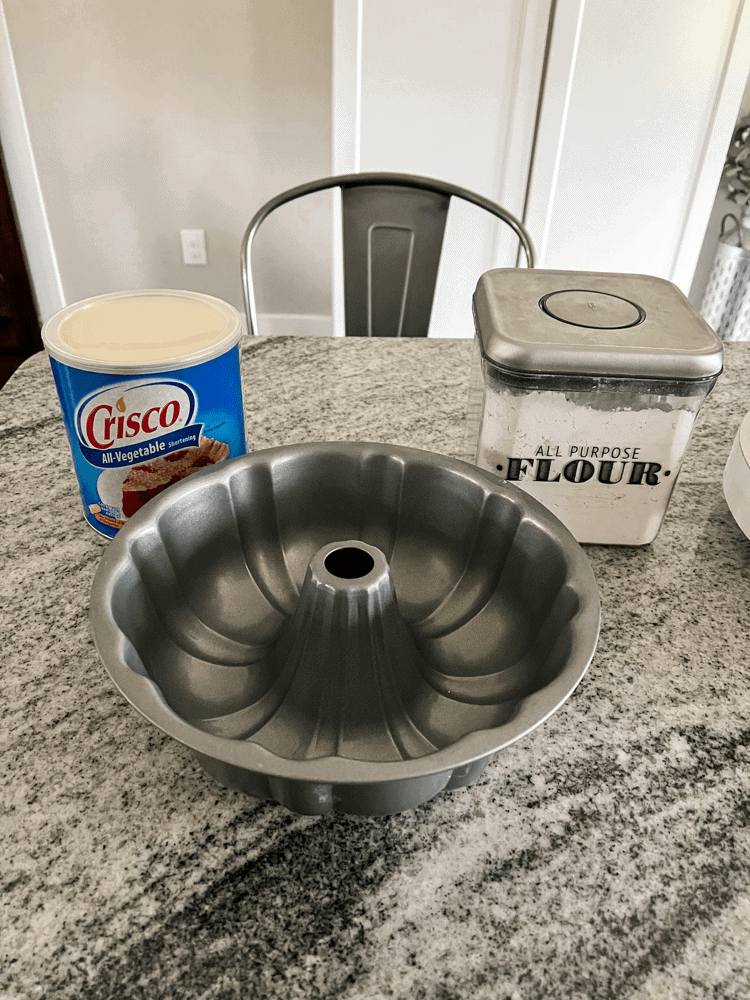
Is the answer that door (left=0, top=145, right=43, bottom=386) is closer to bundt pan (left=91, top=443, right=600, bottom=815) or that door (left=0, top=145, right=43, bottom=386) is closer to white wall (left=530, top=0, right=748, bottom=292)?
white wall (left=530, top=0, right=748, bottom=292)

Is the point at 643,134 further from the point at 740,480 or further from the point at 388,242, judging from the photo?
the point at 740,480

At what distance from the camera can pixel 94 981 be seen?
0.31m

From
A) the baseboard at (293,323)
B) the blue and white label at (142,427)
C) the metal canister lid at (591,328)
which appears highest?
the metal canister lid at (591,328)

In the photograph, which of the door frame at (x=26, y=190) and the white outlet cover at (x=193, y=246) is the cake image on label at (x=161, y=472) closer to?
the white outlet cover at (x=193, y=246)

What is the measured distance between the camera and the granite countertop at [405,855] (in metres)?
0.32

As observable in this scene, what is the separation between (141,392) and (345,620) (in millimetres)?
185

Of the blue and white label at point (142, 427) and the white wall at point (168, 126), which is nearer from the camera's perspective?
the blue and white label at point (142, 427)

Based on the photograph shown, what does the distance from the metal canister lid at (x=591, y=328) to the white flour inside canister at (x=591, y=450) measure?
0.02m

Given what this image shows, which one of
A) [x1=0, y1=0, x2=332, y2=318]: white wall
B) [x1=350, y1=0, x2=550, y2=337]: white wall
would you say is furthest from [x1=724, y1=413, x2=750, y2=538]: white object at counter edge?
[x1=0, y1=0, x2=332, y2=318]: white wall

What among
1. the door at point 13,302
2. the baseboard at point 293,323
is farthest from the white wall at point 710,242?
the door at point 13,302

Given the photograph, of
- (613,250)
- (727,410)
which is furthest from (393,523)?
(613,250)

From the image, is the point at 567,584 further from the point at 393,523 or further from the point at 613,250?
→ the point at 613,250

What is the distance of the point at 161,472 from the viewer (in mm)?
482

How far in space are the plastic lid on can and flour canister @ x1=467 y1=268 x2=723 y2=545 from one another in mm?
Answer: 178
